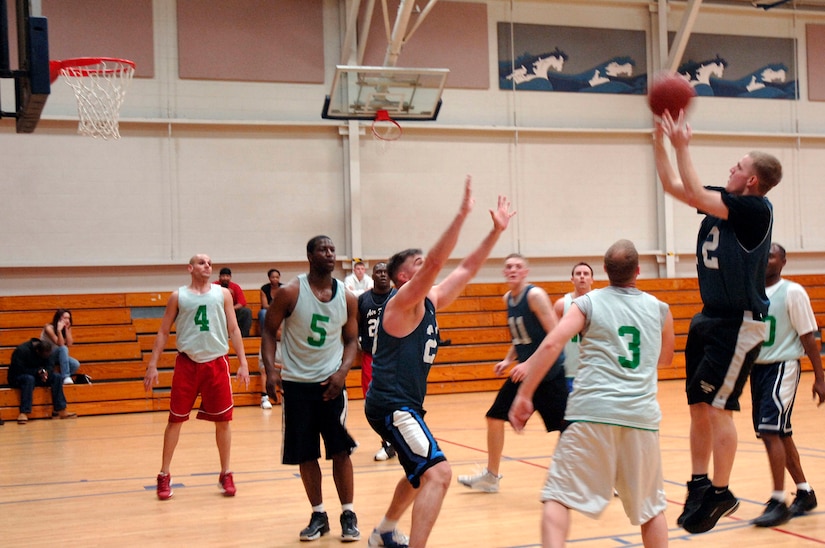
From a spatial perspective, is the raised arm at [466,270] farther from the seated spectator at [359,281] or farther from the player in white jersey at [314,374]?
the seated spectator at [359,281]

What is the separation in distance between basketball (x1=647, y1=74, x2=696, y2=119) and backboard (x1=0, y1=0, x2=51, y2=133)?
3.18 m

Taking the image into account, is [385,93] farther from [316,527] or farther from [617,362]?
[617,362]

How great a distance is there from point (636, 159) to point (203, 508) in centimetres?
1218

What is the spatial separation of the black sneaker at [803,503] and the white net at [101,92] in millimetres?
6347

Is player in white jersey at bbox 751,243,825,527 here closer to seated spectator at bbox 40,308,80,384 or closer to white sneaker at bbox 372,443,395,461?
white sneaker at bbox 372,443,395,461

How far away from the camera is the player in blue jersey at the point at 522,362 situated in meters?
5.92

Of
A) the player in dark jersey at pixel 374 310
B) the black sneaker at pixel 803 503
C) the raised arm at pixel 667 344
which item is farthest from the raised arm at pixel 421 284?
the player in dark jersey at pixel 374 310

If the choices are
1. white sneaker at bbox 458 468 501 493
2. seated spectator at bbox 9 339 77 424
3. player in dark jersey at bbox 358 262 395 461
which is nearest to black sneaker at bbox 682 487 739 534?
white sneaker at bbox 458 468 501 493

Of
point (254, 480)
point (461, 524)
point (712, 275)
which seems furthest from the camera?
point (254, 480)

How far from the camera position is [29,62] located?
15.4 ft

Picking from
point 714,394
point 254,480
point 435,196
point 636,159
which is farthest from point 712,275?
point 636,159

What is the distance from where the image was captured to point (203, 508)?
19.9 feet

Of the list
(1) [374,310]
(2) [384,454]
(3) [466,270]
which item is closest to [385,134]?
(1) [374,310]

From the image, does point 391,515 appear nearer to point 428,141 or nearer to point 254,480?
point 254,480
